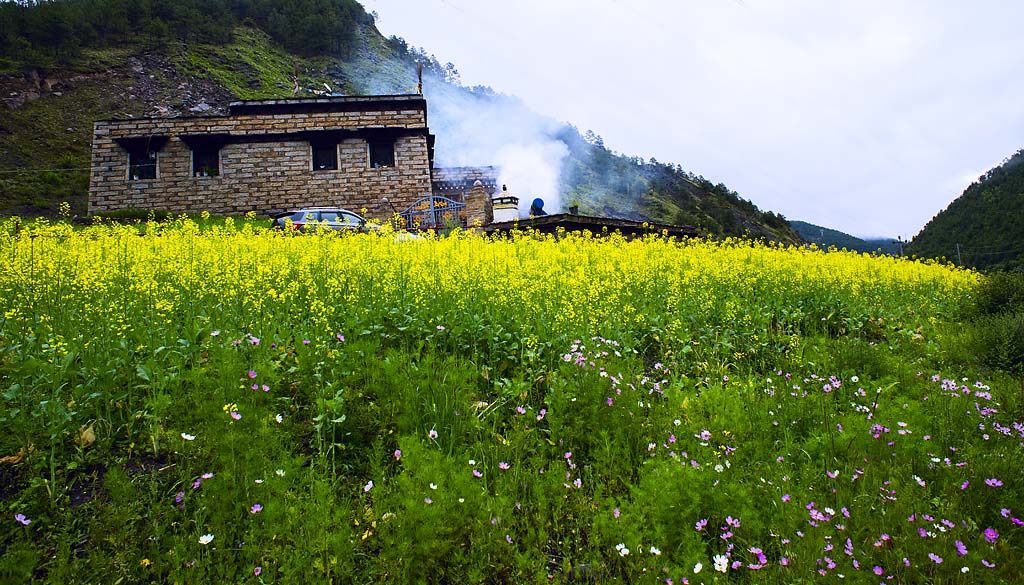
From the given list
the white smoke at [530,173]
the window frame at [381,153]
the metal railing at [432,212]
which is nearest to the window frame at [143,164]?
the window frame at [381,153]

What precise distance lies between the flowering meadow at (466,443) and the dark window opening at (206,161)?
2135 centimetres

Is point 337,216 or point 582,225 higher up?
point 337,216

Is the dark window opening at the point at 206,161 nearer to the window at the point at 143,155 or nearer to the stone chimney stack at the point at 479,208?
the window at the point at 143,155

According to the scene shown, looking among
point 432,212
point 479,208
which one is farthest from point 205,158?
point 479,208

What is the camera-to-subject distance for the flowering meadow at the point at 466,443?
9.12 feet

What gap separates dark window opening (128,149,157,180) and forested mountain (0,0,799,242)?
6267 mm

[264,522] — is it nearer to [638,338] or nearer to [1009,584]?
[1009,584]

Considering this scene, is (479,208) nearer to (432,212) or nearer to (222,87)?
(432,212)

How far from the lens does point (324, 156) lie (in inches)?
1036

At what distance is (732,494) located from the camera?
3121 mm

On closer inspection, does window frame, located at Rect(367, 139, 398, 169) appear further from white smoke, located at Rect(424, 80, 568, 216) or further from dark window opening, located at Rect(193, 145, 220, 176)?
white smoke, located at Rect(424, 80, 568, 216)

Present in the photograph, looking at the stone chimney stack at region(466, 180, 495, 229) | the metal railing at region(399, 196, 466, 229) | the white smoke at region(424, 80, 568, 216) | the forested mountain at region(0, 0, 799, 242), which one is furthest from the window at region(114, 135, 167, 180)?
the white smoke at region(424, 80, 568, 216)

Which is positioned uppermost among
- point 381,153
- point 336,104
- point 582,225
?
point 336,104

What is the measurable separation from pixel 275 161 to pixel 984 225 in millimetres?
67225
